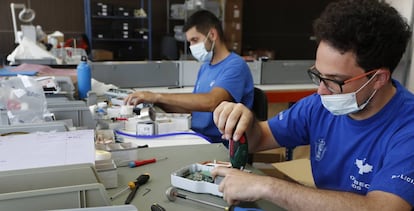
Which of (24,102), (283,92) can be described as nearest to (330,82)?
(24,102)

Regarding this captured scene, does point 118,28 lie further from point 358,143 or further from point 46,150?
point 358,143

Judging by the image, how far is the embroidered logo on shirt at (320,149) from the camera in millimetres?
1245

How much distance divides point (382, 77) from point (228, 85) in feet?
Result: 3.79

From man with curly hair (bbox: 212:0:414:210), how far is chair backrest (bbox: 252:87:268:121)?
0.73 metres

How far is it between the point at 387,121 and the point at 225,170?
0.48 meters

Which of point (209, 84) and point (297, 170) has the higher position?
point (209, 84)

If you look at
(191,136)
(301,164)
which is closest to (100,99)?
(191,136)

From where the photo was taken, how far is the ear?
41.0 inches

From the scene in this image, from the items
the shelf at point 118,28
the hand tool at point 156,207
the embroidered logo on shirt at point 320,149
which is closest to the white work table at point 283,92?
the embroidered logo on shirt at point 320,149

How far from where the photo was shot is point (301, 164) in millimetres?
2529

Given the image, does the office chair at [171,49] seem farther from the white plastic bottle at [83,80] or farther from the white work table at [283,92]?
the white plastic bottle at [83,80]

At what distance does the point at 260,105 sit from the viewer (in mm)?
2025

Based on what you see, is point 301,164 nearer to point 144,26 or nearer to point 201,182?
point 201,182

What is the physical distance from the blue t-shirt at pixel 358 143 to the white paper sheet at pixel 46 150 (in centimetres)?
68
